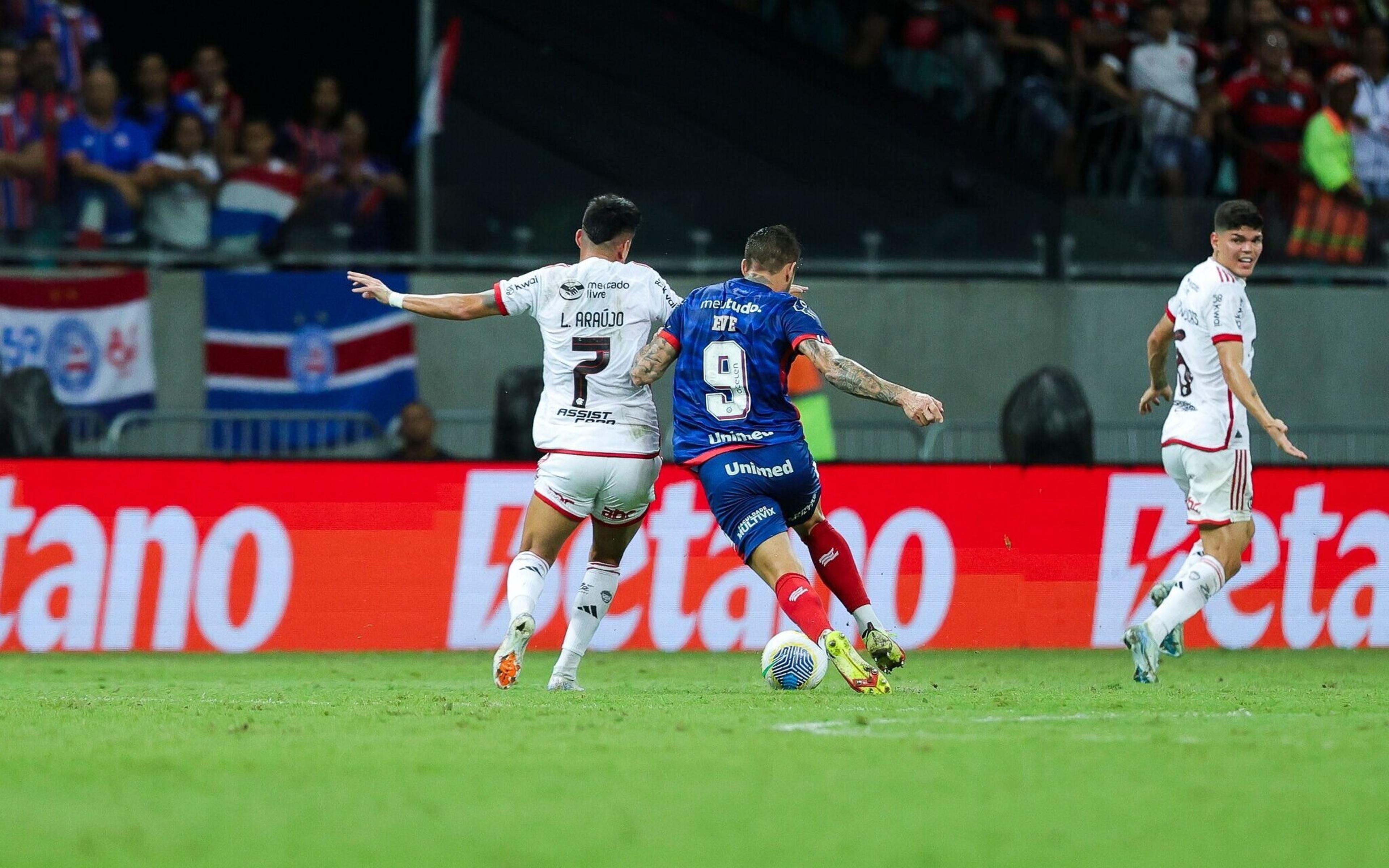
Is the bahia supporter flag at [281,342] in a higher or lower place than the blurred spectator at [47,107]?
lower

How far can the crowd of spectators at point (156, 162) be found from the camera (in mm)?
16891

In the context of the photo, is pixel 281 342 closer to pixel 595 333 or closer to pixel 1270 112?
pixel 595 333

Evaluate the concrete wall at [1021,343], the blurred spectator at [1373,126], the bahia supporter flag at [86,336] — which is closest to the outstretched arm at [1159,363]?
the concrete wall at [1021,343]

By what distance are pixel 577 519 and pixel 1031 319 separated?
10.6 m

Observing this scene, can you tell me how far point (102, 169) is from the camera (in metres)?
17.0

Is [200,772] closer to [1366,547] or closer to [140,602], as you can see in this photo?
[140,602]

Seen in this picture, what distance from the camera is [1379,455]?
57.5 feet

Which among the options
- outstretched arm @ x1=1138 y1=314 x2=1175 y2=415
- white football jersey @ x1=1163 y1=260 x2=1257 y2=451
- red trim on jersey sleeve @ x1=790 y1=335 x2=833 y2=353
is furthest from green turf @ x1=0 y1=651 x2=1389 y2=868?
outstretched arm @ x1=1138 y1=314 x2=1175 y2=415

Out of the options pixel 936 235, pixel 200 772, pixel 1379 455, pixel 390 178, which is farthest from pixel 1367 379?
pixel 200 772

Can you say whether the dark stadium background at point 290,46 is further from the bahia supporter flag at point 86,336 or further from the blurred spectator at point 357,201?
the bahia supporter flag at point 86,336

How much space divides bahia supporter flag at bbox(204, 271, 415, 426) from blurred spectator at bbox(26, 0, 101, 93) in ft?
7.50

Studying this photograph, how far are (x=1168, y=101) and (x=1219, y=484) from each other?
35.0 feet

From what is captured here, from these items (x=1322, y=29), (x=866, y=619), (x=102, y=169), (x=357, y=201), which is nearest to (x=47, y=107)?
(x=102, y=169)

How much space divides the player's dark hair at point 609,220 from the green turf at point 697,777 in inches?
81.5
